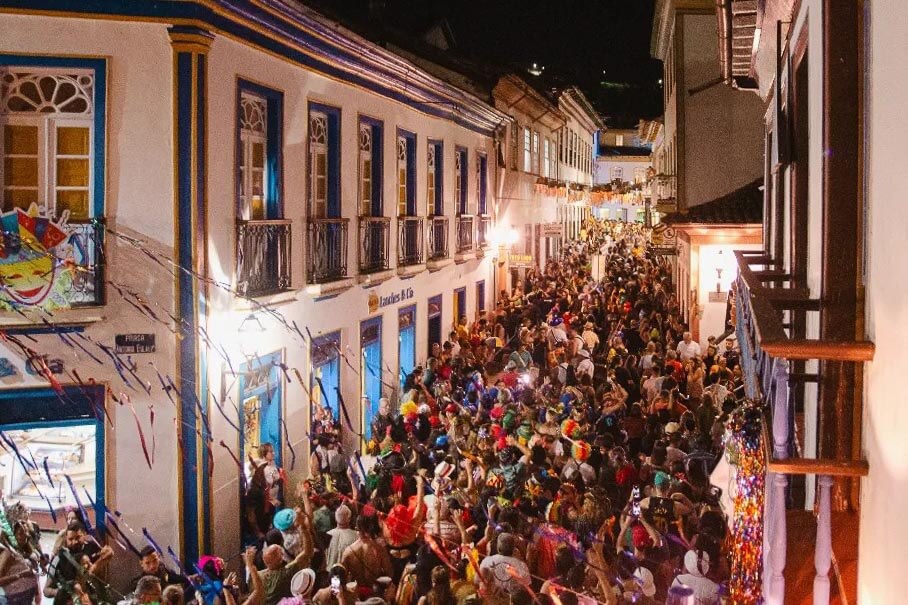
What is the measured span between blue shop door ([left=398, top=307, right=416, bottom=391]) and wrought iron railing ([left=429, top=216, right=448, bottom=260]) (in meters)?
1.69

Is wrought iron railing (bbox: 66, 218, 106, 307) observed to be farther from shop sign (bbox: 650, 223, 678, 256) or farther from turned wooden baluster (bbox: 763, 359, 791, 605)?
shop sign (bbox: 650, 223, 678, 256)

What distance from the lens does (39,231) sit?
378 inches

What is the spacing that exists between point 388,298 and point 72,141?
7466 millimetres

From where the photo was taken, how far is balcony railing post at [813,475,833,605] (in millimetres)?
4105

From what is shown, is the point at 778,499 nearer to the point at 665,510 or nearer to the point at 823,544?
the point at 823,544

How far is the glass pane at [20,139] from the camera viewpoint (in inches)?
388

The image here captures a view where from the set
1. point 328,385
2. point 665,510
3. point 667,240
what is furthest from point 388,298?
point 667,240

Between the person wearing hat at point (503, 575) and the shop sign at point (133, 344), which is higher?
the shop sign at point (133, 344)

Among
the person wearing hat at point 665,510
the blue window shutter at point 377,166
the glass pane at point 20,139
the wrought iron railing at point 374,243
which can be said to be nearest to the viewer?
the person wearing hat at point 665,510

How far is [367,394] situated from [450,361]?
2.13 metres

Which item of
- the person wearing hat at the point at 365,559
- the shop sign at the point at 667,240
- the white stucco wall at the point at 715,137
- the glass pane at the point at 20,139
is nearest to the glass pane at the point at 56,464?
the glass pane at the point at 20,139

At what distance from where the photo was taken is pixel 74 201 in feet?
32.8

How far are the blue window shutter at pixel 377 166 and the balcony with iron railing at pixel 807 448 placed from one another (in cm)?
1090

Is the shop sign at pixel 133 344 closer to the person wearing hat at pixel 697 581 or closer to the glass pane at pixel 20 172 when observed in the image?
the glass pane at pixel 20 172
